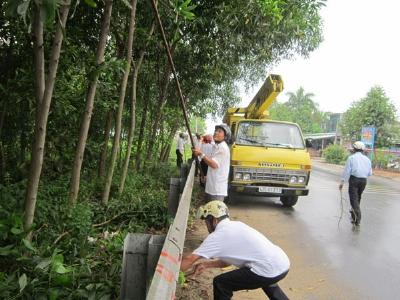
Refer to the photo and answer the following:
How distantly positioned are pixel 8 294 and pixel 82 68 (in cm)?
333

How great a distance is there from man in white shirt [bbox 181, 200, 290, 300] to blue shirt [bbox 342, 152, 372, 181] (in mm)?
5630

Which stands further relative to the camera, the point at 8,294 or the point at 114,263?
the point at 114,263

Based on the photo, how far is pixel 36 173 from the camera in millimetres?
4020

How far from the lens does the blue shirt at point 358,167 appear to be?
8781mm

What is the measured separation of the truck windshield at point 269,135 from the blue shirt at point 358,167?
182cm

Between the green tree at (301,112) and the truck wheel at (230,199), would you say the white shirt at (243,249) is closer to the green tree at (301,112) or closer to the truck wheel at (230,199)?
the truck wheel at (230,199)

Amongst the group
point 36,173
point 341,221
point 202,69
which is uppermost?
point 202,69

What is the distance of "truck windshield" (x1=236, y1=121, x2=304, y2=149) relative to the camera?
34.5 feet

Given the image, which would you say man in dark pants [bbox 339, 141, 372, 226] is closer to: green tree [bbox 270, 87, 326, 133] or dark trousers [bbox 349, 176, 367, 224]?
dark trousers [bbox 349, 176, 367, 224]

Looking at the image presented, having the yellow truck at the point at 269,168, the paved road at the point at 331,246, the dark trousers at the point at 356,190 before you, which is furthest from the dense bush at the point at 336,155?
the dark trousers at the point at 356,190

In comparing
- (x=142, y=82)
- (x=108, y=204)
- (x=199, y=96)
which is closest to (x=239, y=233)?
(x=108, y=204)

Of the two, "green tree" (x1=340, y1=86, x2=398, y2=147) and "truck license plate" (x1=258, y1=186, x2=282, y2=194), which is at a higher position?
"green tree" (x1=340, y1=86, x2=398, y2=147)

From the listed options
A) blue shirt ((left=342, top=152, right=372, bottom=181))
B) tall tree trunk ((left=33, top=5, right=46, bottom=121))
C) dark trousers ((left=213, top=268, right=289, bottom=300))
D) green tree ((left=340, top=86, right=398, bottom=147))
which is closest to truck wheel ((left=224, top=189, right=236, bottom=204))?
blue shirt ((left=342, top=152, right=372, bottom=181))

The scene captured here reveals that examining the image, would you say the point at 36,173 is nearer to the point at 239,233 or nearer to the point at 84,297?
the point at 84,297
